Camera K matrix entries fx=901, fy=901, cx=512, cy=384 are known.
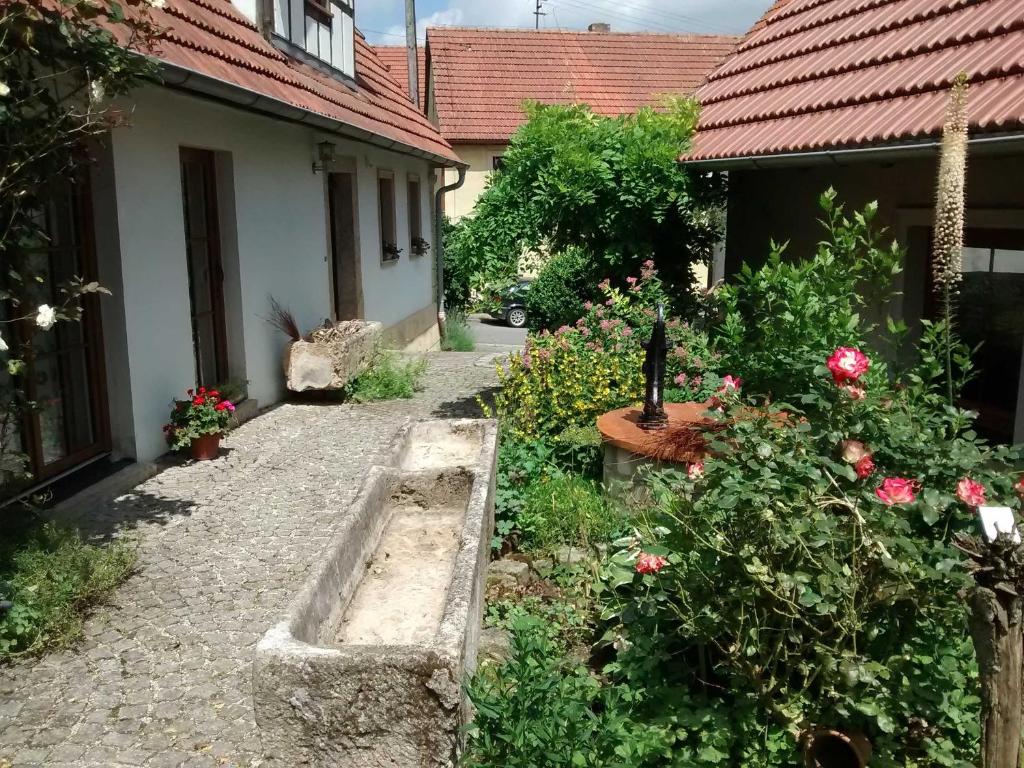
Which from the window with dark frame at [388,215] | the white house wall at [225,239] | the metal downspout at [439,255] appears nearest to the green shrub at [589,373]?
the white house wall at [225,239]

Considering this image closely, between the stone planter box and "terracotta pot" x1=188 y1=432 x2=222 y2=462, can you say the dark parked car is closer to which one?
the stone planter box

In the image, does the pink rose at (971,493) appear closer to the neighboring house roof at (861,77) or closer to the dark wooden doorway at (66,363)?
the neighboring house roof at (861,77)

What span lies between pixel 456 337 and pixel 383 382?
6.88 meters

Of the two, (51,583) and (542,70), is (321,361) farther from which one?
(542,70)

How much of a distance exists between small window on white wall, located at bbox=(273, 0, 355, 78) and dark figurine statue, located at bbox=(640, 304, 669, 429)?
19.8 ft

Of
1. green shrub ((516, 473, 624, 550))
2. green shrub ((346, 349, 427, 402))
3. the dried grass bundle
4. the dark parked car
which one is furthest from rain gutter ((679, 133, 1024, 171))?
the dark parked car

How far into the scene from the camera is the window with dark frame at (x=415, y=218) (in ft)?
49.7

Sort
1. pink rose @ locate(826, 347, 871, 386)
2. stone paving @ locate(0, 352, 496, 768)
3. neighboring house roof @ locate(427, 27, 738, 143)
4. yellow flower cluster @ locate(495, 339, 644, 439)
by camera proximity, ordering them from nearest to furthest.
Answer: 1. pink rose @ locate(826, 347, 871, 386)
2. stone paving @ locate(0, 352, 496, 768)
3. yellow flower cluster @ locate(495, 339, 644, 439)
4. neighboring house roof @ locate(427, 27, 738, 143)

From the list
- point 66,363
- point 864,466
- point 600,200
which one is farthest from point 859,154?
point 66,363

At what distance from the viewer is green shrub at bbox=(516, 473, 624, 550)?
5.12 metres

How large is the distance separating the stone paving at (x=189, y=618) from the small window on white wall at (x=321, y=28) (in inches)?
187

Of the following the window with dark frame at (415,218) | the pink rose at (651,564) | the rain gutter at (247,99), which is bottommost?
the pink rose at (651,564)

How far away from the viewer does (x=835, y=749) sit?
112 inches

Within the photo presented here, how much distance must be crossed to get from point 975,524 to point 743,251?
17.1 ft
